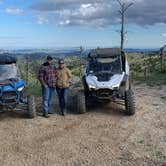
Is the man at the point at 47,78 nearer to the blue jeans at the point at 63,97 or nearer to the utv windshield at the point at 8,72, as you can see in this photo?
the blue jeans at the point at 63,97

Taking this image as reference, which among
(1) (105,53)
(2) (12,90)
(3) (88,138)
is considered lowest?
(3) (88,138)

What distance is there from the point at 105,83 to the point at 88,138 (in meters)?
2.66

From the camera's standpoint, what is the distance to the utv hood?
10.4 m

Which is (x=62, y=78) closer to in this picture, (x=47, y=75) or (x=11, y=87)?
(x=47, y=75)

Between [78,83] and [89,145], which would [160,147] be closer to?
[89,145]

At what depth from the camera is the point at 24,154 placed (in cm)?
721

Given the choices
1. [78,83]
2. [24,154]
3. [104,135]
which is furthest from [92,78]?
[78,83]

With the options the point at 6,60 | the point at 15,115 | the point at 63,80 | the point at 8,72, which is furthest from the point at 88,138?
the point at 6,60

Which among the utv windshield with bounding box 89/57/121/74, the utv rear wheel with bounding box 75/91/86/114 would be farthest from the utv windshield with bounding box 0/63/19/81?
the utv windshield with bounding box 89/57/121/74

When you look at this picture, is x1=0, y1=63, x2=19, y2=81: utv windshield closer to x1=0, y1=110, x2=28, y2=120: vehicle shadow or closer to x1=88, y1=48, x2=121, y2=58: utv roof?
x1=0, y1=110, x2=28, y2=120: vehicle shadow

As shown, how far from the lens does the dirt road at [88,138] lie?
269 inches

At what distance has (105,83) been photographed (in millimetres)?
10430

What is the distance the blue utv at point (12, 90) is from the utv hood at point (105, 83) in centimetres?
188

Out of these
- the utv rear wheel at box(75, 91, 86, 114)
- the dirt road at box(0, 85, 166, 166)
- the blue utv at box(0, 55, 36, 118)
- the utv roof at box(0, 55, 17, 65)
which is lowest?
the dirt road at box(0, 85, 166, 166)
